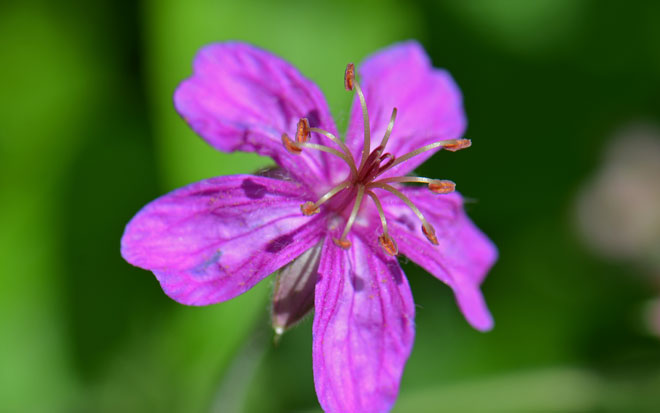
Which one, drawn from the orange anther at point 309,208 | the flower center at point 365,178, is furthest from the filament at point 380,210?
the orange anther at point 309,208

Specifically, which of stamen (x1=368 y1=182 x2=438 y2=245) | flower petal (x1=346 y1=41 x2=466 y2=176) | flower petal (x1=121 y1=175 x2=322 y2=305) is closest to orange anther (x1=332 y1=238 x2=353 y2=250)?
flower petal (x1=121 y1=175 x2=322 y2=305)

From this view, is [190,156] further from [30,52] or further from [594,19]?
[594,19]

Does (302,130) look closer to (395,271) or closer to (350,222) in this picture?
(350,222)

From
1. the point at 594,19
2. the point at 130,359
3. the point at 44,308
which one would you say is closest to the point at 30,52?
the point at 44,308

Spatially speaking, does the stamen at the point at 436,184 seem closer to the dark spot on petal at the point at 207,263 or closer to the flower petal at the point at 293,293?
the flower petal at the point at 293,293

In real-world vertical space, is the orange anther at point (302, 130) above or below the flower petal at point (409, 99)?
above

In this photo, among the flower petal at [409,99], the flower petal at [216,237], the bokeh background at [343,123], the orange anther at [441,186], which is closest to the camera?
the flower petal at [216,237]
